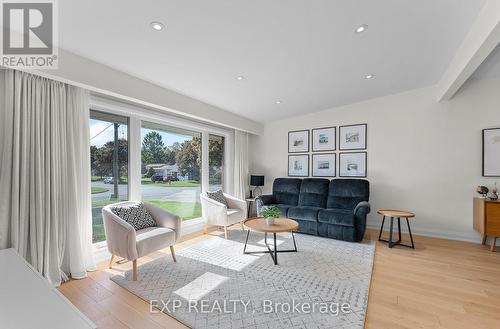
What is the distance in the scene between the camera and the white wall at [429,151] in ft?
11.7

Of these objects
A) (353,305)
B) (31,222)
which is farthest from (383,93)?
(31,222)

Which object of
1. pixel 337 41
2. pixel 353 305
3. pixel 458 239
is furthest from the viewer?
pixel 458 239

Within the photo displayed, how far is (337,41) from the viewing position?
242 centimetres

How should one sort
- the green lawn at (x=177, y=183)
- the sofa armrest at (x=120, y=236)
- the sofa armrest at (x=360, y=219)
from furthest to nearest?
1. the green lawn at (x=177, y=183)
2. the sofa armrest at (x=360, y=219)
3. the sofa armrest at (x=120, y=236)

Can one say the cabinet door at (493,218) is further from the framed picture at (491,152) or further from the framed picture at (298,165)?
the framed picture at (298,165)

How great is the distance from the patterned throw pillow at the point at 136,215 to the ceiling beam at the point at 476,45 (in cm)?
409

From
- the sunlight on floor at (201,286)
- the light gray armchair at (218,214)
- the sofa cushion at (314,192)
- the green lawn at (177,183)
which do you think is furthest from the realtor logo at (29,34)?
the sofa cushion at (314,192)

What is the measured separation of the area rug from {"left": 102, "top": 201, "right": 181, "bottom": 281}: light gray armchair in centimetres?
29

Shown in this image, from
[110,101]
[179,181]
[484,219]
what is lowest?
[484,219]

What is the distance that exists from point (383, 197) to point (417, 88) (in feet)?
6.76

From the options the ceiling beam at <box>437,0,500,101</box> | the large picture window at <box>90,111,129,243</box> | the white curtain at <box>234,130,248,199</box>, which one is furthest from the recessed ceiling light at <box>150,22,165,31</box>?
the white curtain at <box>234,130,248,199</box>

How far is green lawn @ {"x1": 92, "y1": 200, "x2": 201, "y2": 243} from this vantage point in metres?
3.03

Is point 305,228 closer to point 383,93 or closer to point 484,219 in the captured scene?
point 484,219

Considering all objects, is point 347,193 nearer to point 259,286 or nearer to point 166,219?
point 259,286
